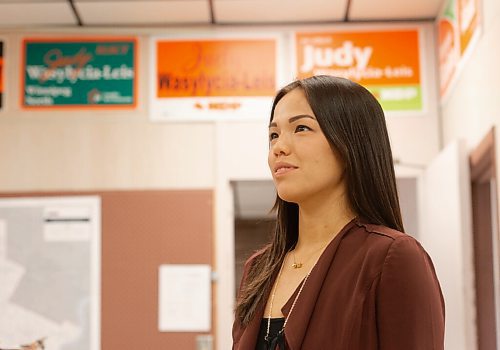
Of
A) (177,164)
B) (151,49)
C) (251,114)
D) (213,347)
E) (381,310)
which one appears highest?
(151,49)

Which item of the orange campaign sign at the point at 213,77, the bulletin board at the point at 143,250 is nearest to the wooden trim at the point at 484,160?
the orange campaign sign at the point at 213,77

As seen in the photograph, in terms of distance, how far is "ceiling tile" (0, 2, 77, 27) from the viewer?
12.5 feet

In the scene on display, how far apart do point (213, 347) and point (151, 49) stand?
148cm

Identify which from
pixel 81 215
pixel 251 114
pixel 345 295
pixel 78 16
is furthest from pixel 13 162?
pixel 345 295

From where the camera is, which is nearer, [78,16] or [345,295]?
[345,295]

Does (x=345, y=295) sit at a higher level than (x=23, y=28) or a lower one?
lower

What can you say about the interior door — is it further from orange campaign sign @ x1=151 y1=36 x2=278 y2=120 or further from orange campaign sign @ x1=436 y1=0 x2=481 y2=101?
orange campaign sign @ x1=151 y1=36 x2=278 y2=120

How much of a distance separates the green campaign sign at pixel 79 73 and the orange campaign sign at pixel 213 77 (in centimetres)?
14

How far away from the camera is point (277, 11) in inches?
153

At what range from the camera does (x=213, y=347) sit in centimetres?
378

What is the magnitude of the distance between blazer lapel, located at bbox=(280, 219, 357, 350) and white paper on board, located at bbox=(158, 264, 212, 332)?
264cm

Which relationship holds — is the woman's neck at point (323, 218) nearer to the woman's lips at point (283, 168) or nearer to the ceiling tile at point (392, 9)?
the woman's lips at point (283, 168)

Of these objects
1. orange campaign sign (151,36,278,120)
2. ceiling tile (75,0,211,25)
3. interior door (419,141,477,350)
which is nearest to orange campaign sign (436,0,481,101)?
interior door (419,141,477,350)

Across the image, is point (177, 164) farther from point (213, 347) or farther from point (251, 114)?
point (213, 347)
